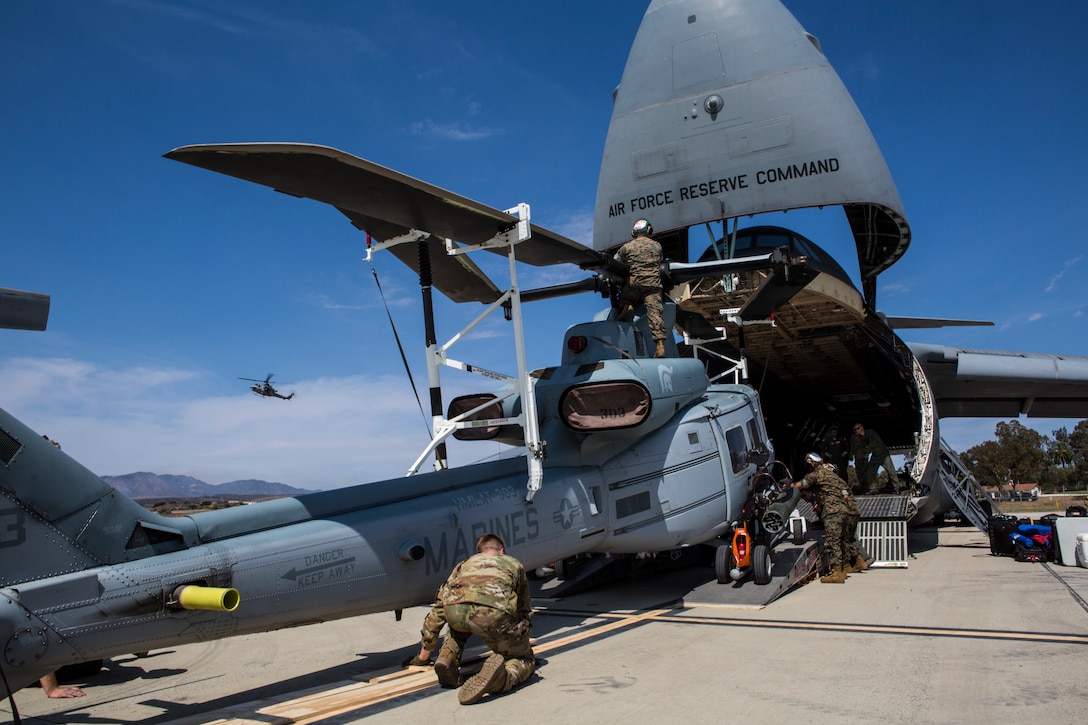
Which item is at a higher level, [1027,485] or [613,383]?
[613,383]

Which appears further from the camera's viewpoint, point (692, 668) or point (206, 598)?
point (692, 668)

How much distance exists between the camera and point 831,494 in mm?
10500

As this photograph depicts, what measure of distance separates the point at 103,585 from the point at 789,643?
5116 millimetres

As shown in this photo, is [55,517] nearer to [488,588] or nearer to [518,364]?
[488,588]

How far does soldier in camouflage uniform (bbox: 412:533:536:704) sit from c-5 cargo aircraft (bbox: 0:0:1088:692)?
796 millimetres

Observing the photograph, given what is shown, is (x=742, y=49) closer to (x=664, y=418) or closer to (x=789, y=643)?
(x=664, y=418)

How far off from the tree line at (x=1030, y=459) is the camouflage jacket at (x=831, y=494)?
185 feet

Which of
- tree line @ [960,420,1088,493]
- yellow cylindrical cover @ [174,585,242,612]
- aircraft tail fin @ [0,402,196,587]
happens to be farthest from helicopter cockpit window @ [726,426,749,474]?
tree line @ [960,420,1088,493]

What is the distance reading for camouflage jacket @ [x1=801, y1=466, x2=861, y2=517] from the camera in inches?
413

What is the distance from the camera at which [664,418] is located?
869 cm

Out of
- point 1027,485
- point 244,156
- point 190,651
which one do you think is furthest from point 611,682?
point 1027,485

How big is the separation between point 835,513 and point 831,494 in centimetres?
27

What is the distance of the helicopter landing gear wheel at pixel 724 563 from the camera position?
891 centimetres

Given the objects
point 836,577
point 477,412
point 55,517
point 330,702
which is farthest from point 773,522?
point 55,517
